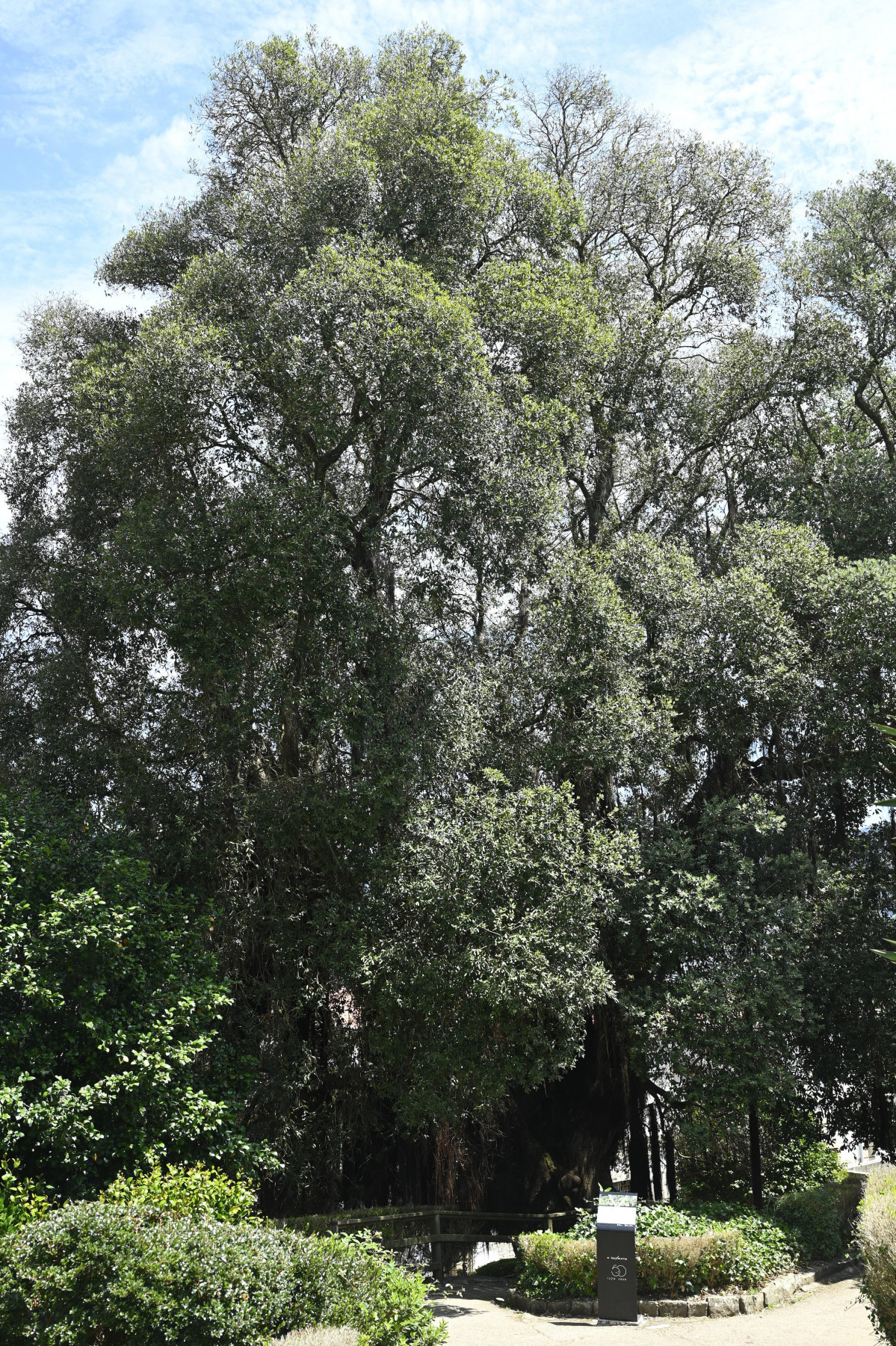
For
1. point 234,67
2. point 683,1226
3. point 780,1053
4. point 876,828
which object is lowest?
point 683,1226

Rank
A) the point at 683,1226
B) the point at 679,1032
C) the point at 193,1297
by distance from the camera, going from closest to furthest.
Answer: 1. the point at 193,1297
2. the point at 683,1226
3. the point at 679,1032

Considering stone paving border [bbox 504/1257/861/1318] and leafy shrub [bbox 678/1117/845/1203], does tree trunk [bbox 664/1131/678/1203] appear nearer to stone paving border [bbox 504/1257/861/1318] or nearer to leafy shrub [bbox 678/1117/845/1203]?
leafy shrub [bbox 678/1117/845/1203]

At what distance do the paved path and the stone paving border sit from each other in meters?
0.11

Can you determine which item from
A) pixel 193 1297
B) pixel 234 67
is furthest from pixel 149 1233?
pixel 234 67

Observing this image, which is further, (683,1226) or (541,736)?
(541,736)

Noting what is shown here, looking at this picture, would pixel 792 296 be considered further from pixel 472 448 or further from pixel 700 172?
pixel 472 448

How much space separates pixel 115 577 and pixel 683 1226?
10559 mm

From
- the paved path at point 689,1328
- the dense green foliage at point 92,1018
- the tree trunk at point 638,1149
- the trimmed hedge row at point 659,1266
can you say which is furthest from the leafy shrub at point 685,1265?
the tree trunk at point 638,1149

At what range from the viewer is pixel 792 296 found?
20.8 metres

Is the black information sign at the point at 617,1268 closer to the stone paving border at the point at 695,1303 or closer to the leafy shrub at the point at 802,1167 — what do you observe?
the stone paving border at the point at 695,1303

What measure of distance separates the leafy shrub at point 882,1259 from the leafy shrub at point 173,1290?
3.14 m

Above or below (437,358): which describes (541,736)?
below

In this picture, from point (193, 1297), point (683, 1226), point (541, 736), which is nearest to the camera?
point (193, 1297)

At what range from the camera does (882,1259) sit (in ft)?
24.3
